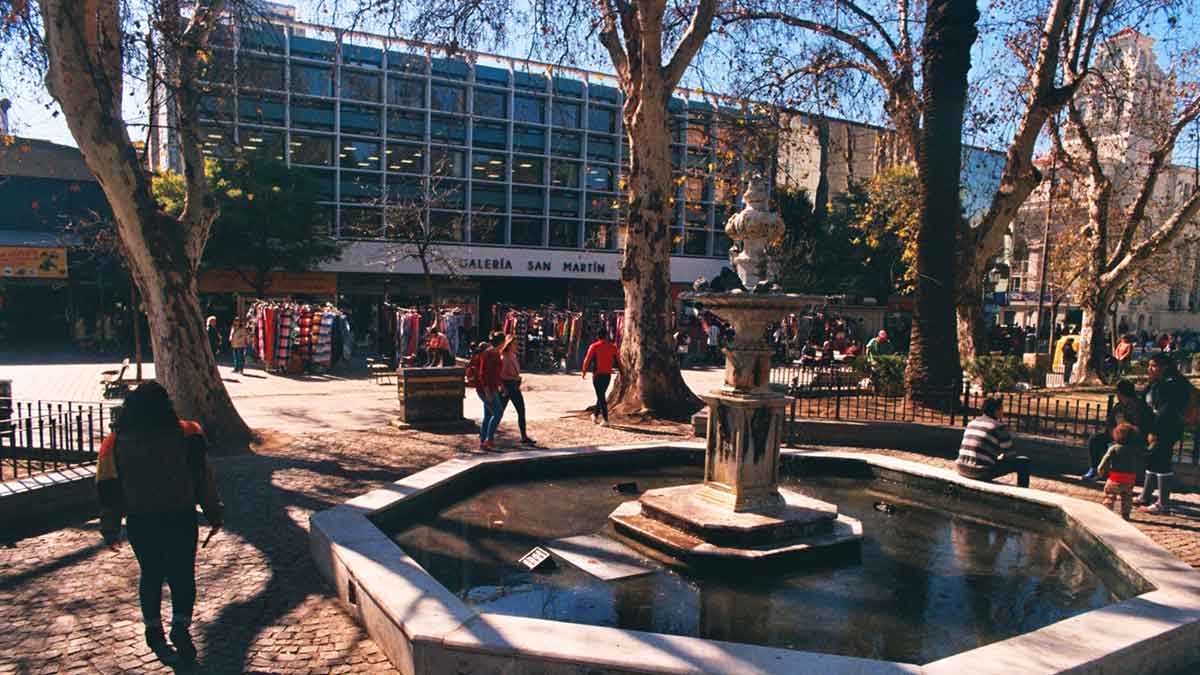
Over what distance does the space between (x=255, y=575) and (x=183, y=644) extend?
1.41 metres

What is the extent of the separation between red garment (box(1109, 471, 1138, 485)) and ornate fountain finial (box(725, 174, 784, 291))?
4343 mm

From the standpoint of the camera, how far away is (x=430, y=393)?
492 inches

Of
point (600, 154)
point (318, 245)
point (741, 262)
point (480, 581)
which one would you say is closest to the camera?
point (480, 581)

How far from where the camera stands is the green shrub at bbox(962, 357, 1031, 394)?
51.5 ft

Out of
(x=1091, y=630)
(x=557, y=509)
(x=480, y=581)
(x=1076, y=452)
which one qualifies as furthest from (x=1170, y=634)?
(x=1076, y=452)

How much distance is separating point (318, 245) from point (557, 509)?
2452cm

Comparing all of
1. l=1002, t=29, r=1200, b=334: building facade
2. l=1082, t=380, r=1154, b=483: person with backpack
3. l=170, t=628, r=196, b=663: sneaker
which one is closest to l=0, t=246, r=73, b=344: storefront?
l=170, t=628, r=196, b=663: sneaker

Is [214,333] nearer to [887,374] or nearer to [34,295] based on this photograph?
[34,295]

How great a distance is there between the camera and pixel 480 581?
18.8 feet

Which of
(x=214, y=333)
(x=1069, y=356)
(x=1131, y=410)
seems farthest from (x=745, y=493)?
(x=1069, y=356)

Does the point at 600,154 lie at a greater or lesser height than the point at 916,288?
greater

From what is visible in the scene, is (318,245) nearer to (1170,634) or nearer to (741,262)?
(741,262)

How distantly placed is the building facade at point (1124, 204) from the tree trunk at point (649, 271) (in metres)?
10.3

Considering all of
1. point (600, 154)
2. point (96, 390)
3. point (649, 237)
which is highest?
point (600, 154)
